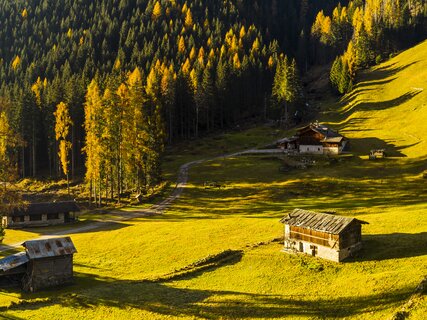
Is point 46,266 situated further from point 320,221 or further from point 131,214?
point 320,221

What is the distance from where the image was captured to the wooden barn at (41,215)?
64.6 m

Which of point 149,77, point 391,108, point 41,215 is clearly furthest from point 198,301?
point 391,108

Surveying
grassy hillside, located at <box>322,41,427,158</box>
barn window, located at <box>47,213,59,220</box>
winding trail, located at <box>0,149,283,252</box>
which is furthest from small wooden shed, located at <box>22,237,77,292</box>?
grassy hillside, located at <box>322,41,427,158</box>

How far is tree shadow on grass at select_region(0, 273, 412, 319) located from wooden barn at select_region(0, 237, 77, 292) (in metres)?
1.90

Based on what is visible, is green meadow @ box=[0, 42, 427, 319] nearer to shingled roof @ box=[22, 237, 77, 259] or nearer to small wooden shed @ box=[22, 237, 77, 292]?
small wooden shed @ box=[22, 237, 77, 292]

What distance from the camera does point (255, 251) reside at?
41.8 metres

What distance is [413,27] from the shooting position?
526 ft

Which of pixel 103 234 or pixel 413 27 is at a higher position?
pixel 413 27

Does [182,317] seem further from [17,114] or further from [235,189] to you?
[17,114]

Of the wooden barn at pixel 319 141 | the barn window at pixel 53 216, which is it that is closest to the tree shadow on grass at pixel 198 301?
the barn window at pixel 53 216

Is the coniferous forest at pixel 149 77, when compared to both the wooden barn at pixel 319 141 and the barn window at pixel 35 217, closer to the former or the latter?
the barn window at pixel 35 217

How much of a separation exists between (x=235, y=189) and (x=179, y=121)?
54.8 m

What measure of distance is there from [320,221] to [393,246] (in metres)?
6.69

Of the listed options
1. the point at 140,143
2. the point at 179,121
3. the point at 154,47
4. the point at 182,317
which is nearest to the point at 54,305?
the point at 182,317
